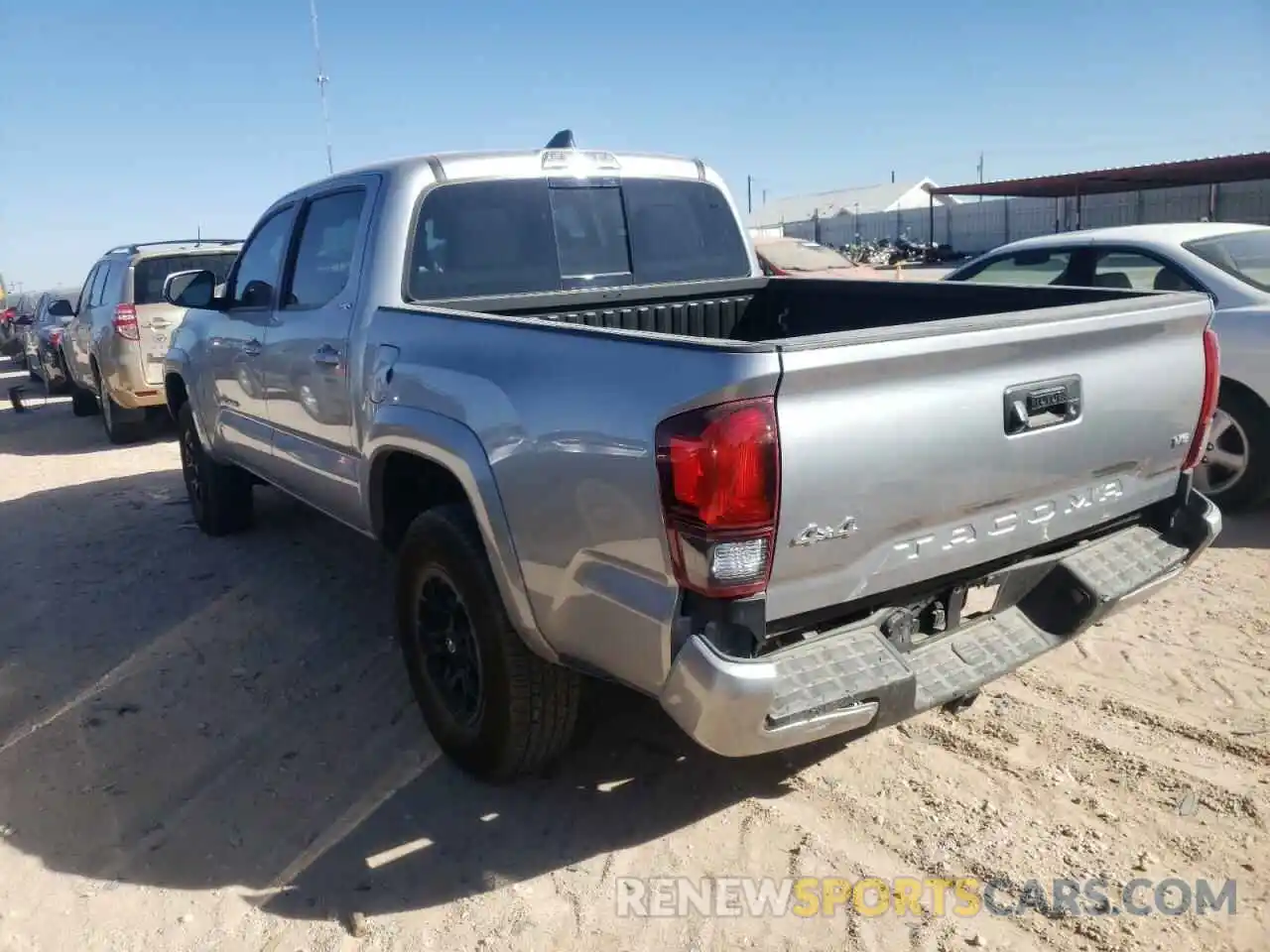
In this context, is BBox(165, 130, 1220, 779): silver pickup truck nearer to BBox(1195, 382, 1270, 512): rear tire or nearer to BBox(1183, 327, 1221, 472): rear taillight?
BBox(1183, 327, 1221, 472): rear taillight

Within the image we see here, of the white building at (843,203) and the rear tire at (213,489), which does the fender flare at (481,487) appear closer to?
the rear tire at (213,489)

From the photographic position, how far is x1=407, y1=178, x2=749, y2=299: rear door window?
3980mm

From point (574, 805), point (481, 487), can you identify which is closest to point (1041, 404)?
point (481, 487)

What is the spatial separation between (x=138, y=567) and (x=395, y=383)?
3255mm

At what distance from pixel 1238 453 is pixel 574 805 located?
4325mm

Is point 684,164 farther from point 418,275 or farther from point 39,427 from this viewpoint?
point 39,427

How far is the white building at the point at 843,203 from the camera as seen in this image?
71.4 m

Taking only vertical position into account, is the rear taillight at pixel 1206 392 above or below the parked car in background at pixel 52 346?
above

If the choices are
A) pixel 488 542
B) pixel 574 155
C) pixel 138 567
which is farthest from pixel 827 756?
pixel 138 567

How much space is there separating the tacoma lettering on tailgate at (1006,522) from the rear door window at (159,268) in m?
8.69

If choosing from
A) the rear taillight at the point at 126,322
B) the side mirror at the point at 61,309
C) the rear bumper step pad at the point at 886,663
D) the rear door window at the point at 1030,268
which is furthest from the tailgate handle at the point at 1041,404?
the side mirror at the point at 61,309

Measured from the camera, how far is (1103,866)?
2764mm

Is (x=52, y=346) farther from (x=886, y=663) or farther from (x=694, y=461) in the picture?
(x=886, y=663)

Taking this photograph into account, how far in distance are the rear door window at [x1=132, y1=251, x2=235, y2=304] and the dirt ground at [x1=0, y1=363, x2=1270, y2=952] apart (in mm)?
5868
